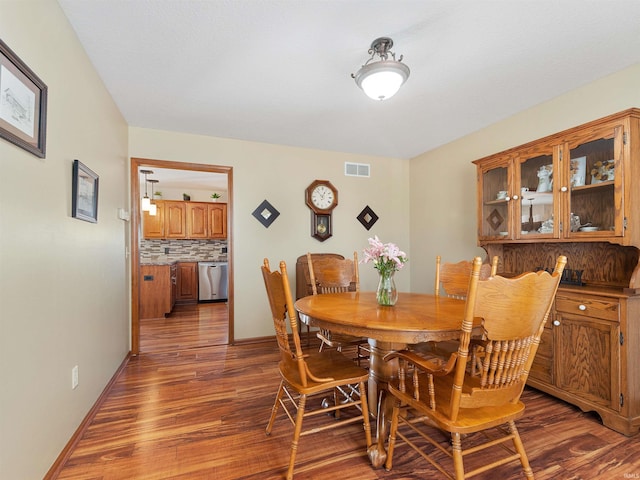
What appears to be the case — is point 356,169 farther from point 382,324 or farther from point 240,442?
point 240,442

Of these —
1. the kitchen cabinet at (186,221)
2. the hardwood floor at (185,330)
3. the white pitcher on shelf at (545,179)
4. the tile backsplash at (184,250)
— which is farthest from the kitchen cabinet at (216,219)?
the white pitcher on shelf at (545,179)

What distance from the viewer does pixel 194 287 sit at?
6.52 m

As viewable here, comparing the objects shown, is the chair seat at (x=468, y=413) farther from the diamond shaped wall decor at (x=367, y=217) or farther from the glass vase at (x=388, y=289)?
the diamond shaped wall decor at (x=367, y=217)

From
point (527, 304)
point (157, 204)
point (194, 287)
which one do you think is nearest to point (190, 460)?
point (527, 304)

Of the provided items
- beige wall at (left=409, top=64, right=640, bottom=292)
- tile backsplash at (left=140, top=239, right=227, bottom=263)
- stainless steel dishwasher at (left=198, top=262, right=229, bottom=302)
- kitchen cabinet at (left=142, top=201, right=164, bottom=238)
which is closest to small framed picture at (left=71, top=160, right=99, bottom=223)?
beige wall at (left=409, top=64, right=640, bottom=292)

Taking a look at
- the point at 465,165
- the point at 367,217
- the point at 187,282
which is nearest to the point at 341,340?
the point at 367,217

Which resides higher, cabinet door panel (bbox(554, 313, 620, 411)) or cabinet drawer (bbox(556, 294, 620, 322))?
cabinet drawer (bbox(556, 294, 620, 322))

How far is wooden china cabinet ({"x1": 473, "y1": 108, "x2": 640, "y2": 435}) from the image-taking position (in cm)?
194

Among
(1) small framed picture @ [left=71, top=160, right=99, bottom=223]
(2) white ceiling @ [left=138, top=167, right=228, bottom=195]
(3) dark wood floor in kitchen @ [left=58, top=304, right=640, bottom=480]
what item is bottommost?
(3) dark wood floor in kitchen @ [left=58, top=304, right=640, bottom=480]

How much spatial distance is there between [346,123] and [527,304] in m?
2.60

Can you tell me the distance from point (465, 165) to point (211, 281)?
526 cm

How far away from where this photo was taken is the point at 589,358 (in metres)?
2.09

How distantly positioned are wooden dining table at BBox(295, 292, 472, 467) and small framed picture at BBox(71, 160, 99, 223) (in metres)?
1.47

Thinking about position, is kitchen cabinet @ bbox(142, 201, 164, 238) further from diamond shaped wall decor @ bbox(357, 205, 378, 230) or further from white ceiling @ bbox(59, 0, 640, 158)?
diamond shaped wall decor @ bbox(357, 205, 378, 230)
